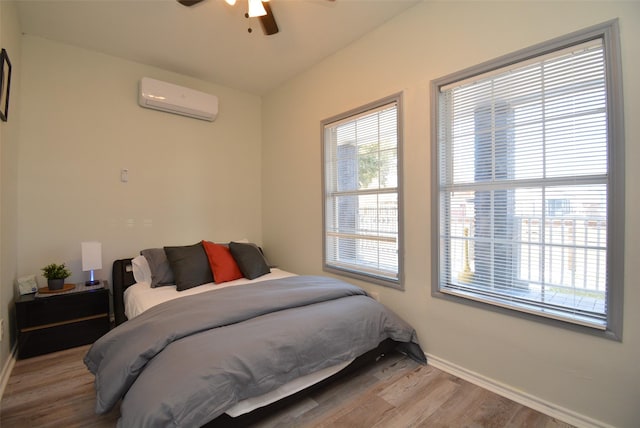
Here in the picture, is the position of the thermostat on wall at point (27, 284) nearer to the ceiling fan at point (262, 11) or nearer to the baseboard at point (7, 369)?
the baseboard at point (7, 369)

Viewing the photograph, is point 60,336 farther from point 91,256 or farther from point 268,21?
point 268,21

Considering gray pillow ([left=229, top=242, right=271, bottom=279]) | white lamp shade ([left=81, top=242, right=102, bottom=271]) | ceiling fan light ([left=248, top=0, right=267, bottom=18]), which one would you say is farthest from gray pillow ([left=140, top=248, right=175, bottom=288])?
ceiling fan light ([left=248, top=0, right=267, bottom=18])

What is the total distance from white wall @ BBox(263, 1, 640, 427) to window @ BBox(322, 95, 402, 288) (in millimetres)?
108

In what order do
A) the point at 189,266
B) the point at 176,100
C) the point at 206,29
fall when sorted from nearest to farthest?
the point at 206,29 → the point at 189,266 → the point at 176,100

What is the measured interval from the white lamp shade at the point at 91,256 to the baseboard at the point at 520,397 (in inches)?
121

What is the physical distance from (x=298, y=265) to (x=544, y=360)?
2.42m

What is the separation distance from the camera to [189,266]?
277 centimetres

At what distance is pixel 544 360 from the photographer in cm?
173

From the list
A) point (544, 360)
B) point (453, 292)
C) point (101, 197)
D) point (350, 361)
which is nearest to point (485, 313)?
point (453, 292)

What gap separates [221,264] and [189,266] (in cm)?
29

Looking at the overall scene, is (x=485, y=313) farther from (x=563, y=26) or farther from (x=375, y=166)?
(x=563, y=26)

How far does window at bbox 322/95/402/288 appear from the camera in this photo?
254cm

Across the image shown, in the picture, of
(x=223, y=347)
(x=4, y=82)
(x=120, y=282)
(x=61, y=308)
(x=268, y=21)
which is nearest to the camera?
(x=223, y=347)

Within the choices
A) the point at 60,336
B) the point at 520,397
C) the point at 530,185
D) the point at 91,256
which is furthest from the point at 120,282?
the point at 530,185
